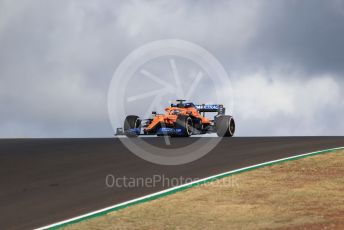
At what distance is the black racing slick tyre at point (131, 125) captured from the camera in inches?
1073

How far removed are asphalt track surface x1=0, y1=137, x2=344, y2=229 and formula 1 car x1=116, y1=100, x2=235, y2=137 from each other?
1.56 m

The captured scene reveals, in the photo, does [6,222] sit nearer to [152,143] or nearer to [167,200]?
[167,200]

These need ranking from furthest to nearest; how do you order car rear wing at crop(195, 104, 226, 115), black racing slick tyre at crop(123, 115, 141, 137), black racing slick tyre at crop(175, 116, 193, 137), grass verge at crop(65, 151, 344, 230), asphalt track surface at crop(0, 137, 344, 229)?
car rear wing at crop(195, 104, 226, 115)
black racing slick tyre at crop(123, 115, 141, 137)
black racing slick tyre at crop(175, 116, 193, 137)
asphalt track surface at crop(0, 137, 344, 229)
grass verge at crop(65, 151, 344, 230)

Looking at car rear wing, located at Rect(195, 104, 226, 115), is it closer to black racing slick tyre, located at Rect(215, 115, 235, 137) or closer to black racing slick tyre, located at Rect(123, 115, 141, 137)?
black racing slick tyre, located at Rect(215, 115, 235, 137)

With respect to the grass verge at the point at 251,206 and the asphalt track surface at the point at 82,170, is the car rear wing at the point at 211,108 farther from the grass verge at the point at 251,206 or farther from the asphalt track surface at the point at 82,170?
the grass verge at the point at 251,206

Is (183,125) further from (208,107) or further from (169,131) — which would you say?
(208,107)

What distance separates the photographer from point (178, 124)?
25766 millimetres

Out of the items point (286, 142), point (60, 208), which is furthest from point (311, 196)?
point (286, 142)

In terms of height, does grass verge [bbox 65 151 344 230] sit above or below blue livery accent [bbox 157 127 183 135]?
below

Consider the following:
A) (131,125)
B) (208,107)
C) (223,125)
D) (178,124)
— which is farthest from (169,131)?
(208,107)

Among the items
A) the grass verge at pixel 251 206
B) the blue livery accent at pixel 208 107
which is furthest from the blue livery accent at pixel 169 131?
the grass verge at pixel 251 206

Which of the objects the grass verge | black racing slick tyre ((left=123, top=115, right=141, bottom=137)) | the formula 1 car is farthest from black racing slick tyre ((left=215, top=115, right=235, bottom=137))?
the grass verge

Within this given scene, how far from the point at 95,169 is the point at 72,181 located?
5.10ft

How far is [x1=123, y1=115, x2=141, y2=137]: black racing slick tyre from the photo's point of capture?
89.4ft
